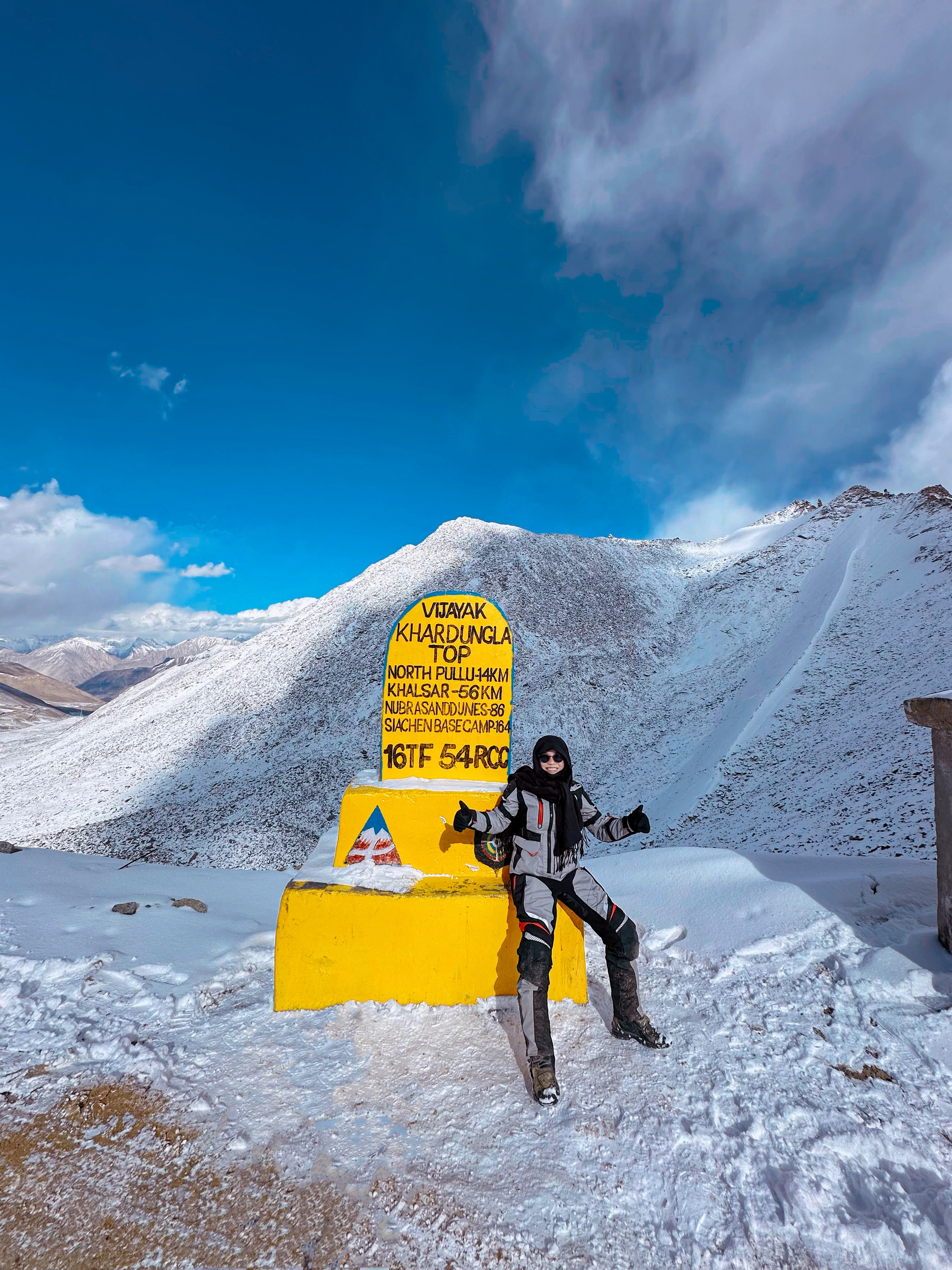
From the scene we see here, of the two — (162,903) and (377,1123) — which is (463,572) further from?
(377,1123)

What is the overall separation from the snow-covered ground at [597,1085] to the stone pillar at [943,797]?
0.26 m

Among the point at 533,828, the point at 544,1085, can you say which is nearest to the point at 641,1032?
the point at 544,1085

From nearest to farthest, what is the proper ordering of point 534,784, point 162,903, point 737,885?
point 534,784, point 737,885, point 162,903

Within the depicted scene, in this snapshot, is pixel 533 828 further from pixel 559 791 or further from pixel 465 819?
pixel 465 819

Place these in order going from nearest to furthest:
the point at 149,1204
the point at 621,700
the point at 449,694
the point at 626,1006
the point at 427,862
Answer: the point at 149,1204 < the point at 626,1006 < the point at 427,862 < the point at 449,694 < the point at 621,700

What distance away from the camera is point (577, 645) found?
28406 millimetres

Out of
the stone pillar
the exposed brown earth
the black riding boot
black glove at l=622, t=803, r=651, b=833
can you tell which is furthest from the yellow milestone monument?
the stone pillar

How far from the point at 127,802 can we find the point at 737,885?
24.0 m

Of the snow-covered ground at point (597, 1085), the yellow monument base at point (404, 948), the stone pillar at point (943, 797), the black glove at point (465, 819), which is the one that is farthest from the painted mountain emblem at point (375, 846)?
the stone pillar at point (943, 797)

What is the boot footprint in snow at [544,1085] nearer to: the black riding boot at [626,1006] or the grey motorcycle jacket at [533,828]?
the black riding boot at [626,1006]

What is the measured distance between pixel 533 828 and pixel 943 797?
2873mm

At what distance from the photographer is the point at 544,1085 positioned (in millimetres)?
3178

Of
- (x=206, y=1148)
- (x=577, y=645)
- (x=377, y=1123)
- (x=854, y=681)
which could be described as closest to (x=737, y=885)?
(x=377, y=1123)

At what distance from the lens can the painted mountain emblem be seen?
4918mm
